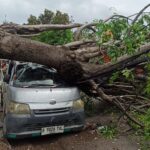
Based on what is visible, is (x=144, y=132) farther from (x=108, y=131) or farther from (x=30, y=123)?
(x=30, y=123)

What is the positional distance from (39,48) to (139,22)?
224cm

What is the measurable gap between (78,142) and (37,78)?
1.76m

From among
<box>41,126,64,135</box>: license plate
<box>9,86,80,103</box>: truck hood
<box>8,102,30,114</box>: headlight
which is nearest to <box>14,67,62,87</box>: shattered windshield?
<box>9,86,80,103</box>: truck hood

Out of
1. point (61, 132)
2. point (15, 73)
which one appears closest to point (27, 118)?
point (61, 132)

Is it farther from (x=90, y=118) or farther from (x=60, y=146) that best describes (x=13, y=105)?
(x=90, y=118)

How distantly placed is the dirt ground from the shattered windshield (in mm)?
1290

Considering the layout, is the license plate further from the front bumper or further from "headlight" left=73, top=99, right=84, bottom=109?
"headlight" left=73, top=99, right=84, bottom=109

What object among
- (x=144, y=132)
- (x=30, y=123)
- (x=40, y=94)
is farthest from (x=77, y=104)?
(x=144, y=132)

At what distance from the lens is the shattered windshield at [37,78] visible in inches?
364

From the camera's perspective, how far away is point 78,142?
913cm

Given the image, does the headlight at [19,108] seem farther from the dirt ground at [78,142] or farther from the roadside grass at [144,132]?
the roadside grass at [144,132]

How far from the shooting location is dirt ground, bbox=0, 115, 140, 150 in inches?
342

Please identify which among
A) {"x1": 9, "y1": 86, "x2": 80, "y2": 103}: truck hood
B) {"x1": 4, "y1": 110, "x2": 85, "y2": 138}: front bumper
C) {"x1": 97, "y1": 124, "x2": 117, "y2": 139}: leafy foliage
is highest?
Answer: {"x1": 9, "y1": 86, "x2": 80, "y2": 103}: truck hood

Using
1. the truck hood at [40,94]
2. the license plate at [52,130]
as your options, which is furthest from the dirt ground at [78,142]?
the truck hood at [40,94]
